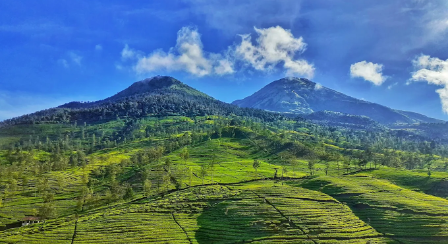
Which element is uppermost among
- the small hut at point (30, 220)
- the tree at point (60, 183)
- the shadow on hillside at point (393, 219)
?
the shadow on hillside at point (393, 219)

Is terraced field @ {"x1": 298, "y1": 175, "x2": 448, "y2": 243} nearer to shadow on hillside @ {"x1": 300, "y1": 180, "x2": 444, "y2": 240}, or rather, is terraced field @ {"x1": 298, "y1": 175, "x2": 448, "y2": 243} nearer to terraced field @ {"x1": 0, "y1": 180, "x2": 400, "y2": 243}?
shadow on hillside @ {"x1": 300, "y1": 180, "x2": 444, "y2": 240}

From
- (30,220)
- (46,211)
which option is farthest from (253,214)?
(30,220)

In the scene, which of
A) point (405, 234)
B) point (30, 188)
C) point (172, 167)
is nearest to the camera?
point (405, 234)

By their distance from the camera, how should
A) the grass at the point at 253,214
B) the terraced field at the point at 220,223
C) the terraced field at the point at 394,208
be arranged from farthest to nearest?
the grass at the point at 253,214 < the terraced field at the point at 394,208 < the terraced field at the point at 220,223

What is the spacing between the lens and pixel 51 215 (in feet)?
398

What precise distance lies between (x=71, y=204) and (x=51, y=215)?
15.8 metres

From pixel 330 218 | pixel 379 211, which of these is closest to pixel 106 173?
pixel 330 218

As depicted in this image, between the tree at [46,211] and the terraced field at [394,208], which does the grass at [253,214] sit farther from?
the tree at [46,211]

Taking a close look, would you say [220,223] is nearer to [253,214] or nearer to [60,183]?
[253,214]

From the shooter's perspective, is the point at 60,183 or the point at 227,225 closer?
the point at 227,225

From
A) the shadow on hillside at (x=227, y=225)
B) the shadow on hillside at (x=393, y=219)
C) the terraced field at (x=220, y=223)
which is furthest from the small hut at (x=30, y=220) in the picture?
the shadow on hillside at (x=393, y=219)

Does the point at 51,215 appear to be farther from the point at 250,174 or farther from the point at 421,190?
the point at 421,190

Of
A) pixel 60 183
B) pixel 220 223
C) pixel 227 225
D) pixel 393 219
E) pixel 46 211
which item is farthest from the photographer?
pixel 60 183

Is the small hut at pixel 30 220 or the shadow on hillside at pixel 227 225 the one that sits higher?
the shadow on hillside at pixel 227 225
